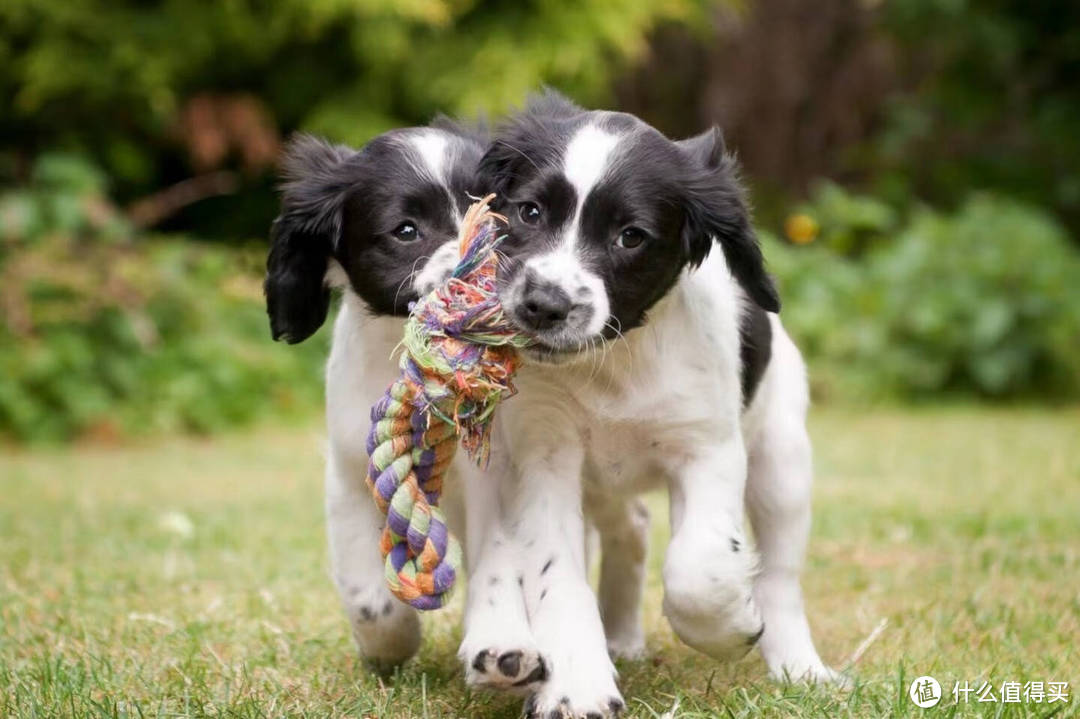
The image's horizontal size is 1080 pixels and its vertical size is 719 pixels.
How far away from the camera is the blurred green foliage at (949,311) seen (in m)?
8.72

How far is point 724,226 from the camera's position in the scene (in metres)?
3.05

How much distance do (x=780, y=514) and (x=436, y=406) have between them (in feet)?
3.89

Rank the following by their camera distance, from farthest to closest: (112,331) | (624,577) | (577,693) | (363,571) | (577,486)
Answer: (112,331) → (624,577) → (363,571) → (577,486) → (577,693)

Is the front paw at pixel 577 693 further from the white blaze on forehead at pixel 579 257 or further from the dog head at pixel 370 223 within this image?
the dog head at pixel 370 223

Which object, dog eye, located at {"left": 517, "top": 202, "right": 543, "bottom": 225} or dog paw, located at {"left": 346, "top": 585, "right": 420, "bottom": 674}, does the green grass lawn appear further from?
dog eye, located at {"left": 517, "top": 202, "right": 543, "bottom": 225}

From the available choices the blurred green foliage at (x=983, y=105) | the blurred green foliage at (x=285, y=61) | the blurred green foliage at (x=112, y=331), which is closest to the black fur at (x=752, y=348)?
the blurred green foliage at (x=285, y=61)

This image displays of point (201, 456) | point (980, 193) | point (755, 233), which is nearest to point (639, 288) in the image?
point (755, 233)

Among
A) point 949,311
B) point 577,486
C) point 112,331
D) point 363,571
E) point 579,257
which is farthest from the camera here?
point 949,311

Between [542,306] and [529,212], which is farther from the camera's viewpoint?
[529,212]

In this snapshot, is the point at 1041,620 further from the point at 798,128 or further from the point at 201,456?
the point at 798,128

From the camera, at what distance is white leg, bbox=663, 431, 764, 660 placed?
2881mm

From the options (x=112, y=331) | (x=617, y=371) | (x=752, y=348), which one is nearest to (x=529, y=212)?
(x=617, y=371)

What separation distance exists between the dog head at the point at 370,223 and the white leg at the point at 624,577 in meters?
1.00

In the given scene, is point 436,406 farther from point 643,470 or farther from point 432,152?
point 432,152
